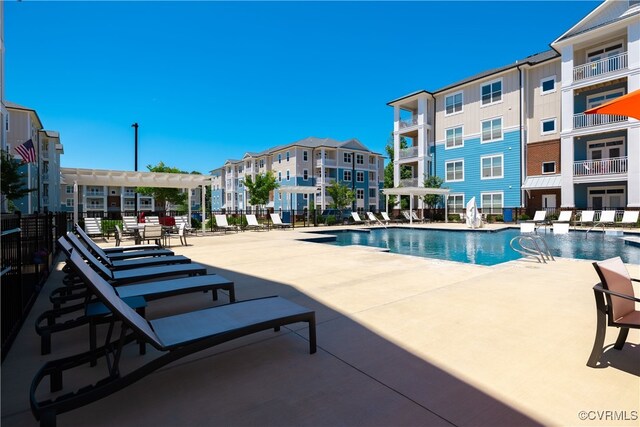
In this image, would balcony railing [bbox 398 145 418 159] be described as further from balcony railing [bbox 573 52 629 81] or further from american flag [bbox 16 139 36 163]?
american flag [bbox 16 139 36 163]

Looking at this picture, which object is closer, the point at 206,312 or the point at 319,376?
the point at 319,376

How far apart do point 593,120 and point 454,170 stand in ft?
36.1

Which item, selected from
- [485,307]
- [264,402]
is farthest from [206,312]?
[485,307]

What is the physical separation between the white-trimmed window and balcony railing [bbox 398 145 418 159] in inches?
308

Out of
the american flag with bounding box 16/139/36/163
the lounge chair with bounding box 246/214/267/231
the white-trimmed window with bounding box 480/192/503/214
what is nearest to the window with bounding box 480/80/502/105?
the white-trimmed window with bounding box 480/192/503/214

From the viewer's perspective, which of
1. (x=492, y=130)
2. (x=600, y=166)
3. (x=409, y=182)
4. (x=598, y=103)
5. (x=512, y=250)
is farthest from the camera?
(x=409, y=182)

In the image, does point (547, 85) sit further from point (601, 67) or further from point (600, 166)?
point (600, 166)

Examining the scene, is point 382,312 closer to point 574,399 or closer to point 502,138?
point 574,399

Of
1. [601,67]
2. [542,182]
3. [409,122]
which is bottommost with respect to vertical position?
[542,182]

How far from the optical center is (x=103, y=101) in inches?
982

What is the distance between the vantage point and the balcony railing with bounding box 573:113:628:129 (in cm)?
2087

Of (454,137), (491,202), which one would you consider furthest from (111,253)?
(454,137)

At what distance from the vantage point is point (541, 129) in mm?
25938

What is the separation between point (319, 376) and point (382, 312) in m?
1.69
